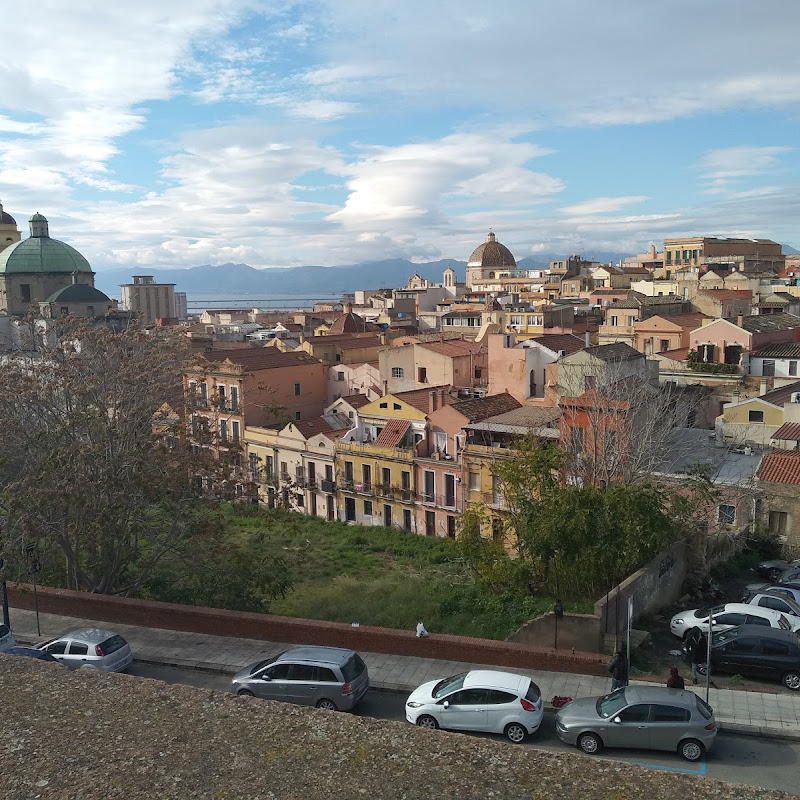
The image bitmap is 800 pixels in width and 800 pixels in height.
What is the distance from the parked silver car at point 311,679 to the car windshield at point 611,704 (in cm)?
448

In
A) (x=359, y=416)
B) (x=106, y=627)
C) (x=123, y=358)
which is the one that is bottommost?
(x=106, y=627)

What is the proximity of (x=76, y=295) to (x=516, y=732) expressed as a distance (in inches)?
2864

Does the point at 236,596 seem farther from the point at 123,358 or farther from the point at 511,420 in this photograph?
the point at 511,420

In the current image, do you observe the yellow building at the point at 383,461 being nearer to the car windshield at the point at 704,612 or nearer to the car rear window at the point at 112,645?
the car windshield at the point at 704,612

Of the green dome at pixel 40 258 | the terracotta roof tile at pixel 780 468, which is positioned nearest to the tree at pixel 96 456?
the terracotta roof tile at pixel 780 468

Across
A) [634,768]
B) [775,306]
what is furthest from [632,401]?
[775,306]

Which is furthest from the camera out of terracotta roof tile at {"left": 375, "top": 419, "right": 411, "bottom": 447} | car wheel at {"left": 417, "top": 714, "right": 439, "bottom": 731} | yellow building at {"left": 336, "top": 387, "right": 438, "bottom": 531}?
terracotta roof tile at {"left": 375, "top": 419, "right": 411, "bottom": 447}

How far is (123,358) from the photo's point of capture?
78.4 feet

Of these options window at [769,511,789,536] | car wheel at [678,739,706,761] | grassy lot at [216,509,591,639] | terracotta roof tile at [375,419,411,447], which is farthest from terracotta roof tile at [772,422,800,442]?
car wheel at [678,739,706,761]

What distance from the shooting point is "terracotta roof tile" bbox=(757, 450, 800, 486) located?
87.4 ft

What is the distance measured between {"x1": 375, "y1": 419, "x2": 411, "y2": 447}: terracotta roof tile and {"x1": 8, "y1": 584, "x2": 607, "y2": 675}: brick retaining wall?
60.6ft

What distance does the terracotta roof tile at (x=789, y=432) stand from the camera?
103 ft

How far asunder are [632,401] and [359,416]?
15.3m

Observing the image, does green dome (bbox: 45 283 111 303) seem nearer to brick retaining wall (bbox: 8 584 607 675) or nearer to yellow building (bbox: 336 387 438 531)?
yellow building (bbox: 336 387 438 531)
